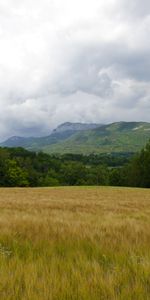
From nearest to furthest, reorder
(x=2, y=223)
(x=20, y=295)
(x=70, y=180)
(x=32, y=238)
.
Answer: (x=20, y=295) < (x=32, y=238) < (x=2, y=223) < (x=70, y=180)

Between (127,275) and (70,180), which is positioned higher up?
(127,275)

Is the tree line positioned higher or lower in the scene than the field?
lower

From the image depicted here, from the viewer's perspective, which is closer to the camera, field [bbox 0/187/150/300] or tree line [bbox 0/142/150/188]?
field [bbox 0/187/150/300]

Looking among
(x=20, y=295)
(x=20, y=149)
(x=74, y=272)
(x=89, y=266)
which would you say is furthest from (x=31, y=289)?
(x=20, y=149)

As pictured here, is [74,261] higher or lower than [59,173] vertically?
higher

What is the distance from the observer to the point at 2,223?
6.95 meters

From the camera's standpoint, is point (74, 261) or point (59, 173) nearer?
point (74, 261)

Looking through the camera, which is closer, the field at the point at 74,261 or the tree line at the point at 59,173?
the field at the point at 74,261

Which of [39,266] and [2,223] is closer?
[39,266]

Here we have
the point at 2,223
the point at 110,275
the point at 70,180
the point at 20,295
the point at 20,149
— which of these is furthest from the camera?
the point at 20,149

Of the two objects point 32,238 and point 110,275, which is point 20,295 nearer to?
point 110,275

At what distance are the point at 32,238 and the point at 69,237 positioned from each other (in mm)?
709

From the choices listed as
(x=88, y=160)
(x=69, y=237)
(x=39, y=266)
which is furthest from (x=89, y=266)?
(x=88, y=160)

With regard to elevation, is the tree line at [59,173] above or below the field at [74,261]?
below
